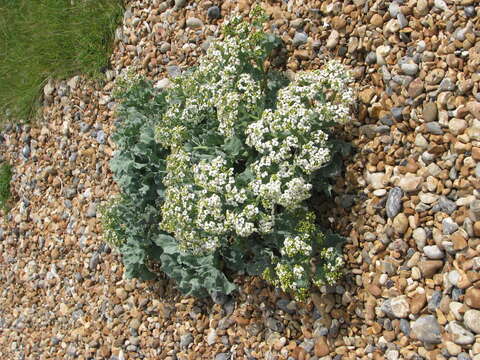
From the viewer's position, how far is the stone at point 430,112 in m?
2.60

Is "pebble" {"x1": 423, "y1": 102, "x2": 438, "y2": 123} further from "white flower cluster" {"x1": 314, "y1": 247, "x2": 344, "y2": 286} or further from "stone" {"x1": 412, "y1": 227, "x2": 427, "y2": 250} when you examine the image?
"white flower cluster" {"x1": 314, "y1": 247, "x2": 344, "y2": 286}

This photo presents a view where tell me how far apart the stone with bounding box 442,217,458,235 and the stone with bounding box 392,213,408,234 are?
192mm

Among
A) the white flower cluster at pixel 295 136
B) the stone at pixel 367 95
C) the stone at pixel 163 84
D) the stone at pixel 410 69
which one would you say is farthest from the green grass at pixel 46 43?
the stone at pixel 410 69

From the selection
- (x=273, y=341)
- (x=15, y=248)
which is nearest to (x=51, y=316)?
(x=15, y=248)

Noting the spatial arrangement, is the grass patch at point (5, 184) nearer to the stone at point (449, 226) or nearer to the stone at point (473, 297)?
the stone at point (449, 226)

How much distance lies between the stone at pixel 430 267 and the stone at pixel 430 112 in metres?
0.65

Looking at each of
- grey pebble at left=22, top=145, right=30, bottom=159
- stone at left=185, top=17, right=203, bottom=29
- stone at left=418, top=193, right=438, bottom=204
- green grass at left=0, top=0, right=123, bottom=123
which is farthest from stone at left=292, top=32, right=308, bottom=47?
grey pebble at left=22, top=145, right=30, bottom=159

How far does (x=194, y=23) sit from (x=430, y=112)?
1.97 m

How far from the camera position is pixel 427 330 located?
242 centimetres

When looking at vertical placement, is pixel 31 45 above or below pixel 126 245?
above

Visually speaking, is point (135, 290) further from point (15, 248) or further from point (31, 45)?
point (31, 45)

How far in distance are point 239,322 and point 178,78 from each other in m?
1.45

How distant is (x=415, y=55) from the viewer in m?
2.72

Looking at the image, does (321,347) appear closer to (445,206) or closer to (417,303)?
(417,303)
